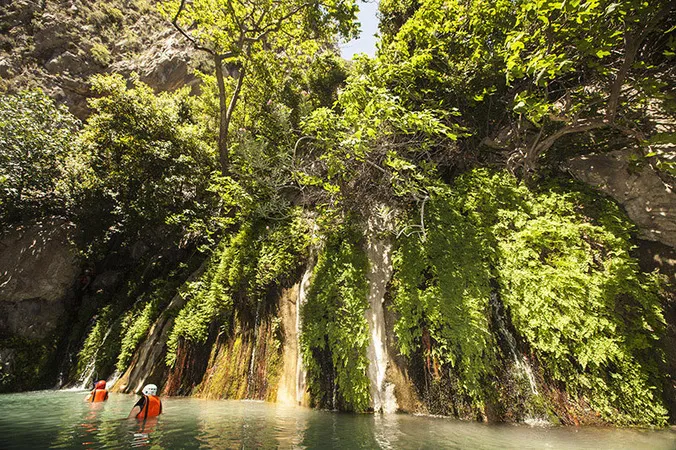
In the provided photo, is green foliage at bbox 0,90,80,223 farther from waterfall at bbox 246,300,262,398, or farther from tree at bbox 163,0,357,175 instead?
waterfall at bbox 246,300,262,398

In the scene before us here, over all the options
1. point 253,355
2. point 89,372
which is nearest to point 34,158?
point 89,372

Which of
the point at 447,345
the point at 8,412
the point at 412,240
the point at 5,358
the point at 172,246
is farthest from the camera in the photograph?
the point at 172,246

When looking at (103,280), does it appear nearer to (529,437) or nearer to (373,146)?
(373,146)

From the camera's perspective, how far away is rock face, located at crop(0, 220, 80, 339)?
14.0 metres

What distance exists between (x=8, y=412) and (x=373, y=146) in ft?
36.0

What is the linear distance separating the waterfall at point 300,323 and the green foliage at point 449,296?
8.25 ft

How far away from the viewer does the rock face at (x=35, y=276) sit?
551 inches

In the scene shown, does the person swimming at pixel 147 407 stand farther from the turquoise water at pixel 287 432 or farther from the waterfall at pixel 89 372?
the waterfall at pixel 89 372

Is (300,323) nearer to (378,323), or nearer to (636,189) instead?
(378,323)

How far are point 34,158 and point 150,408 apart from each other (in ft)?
47.0

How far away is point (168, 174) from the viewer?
556 inches

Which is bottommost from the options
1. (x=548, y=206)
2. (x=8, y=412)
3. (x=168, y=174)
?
(x=8, y=412)

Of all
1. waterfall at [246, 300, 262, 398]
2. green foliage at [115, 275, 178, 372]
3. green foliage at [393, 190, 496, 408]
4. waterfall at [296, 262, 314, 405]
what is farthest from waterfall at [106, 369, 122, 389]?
green foliage at [393, 190, 496, 408]

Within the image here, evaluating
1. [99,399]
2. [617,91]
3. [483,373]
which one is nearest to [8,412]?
[99,399]
